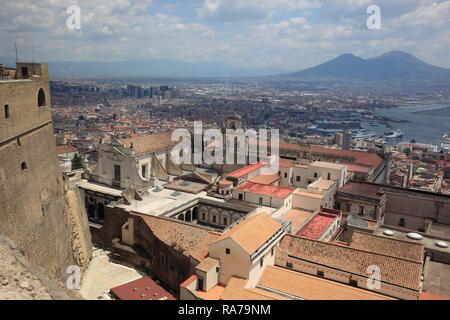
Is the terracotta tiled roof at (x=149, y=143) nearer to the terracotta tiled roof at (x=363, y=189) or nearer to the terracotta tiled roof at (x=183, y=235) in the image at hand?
the terracotta tiled roof at (x=183, y=235)

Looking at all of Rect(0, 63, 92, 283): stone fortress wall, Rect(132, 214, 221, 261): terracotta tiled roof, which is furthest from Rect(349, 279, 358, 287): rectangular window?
Rect(0, 63, 92, 283): stone fortress wall

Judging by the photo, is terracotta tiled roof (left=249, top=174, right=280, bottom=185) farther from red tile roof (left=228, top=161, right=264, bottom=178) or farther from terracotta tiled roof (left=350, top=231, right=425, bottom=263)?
terracotta tiled roof (left=350, top=231, right=425, bottom=263)

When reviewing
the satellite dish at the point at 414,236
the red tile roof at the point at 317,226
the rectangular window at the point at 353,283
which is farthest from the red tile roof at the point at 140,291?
the satellite dish at the point at 414,236

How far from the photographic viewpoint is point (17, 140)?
711 inches

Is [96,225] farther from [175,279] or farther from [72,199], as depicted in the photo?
[175,279]

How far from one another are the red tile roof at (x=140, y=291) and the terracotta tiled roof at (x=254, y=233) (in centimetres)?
556

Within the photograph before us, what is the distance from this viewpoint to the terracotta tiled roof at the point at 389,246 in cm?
2217

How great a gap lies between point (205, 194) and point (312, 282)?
17021 mm

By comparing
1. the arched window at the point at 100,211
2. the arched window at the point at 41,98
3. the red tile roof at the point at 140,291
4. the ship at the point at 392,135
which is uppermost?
the arched window at the point at 41,98

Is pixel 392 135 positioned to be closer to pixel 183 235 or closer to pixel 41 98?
pixel 183 235

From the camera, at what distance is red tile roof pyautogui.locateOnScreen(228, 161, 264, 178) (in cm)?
3491

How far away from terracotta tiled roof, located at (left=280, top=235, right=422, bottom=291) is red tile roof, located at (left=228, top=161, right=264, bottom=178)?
13035 mm

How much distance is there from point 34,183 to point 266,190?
18095 mm

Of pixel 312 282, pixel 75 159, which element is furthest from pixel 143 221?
pixel 75 159
